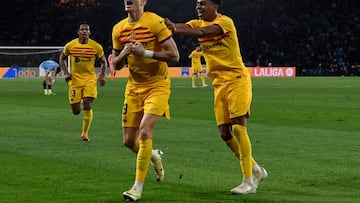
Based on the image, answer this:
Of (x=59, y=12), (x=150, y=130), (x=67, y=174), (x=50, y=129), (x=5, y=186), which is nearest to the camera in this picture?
(x=150, y=130)

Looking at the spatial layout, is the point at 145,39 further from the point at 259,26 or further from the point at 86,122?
the point at 259,26

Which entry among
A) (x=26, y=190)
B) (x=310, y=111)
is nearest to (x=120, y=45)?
(x=26, y=190)

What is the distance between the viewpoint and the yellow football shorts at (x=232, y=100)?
10086mm

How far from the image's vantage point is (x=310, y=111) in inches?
997

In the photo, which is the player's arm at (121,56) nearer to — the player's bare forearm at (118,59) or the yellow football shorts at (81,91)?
the player's bare forearm at (118,59)

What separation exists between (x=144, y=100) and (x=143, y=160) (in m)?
1.00

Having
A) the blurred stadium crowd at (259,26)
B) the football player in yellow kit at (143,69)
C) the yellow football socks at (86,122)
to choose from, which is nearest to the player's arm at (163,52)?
the football player in yellow kit at (143,69)

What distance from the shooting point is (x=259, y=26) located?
240ft

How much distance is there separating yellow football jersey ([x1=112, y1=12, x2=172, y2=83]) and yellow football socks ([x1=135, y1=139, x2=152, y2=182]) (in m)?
0.98

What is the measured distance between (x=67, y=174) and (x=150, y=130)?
2.32 metres

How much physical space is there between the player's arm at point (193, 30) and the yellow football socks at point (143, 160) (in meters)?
1.30

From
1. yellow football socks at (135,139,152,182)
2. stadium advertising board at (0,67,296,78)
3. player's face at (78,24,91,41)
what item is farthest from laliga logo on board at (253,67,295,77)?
yellow football socks at (135,139,152,182)

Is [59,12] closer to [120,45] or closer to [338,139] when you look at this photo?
[338,139]

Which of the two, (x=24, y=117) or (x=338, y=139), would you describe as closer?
(x=338, y=139)
